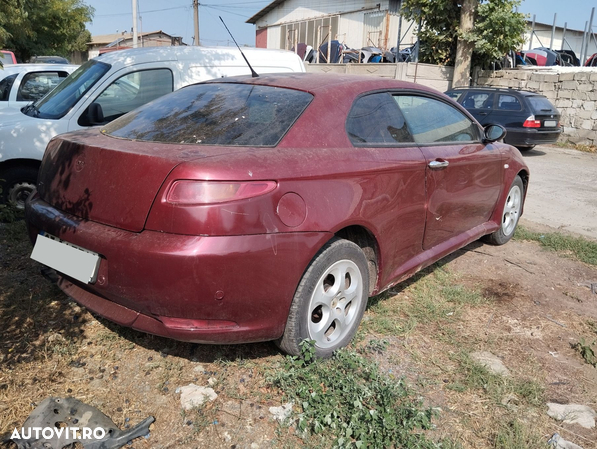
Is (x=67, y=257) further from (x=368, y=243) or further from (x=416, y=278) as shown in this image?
(x=416, y=278)

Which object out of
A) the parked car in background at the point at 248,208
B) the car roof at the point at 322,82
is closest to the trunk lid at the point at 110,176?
the parked car in background at the point at 248,208

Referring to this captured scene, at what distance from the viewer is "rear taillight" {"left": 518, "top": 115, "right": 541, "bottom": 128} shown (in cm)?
1188

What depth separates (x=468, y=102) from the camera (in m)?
12.8

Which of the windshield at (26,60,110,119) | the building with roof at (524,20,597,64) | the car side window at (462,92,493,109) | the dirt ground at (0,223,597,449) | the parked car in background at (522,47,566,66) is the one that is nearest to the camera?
the dirt ground at (0,223,597,449)

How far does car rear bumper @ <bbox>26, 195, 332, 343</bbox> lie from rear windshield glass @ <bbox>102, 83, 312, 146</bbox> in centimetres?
63

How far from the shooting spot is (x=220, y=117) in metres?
2.97

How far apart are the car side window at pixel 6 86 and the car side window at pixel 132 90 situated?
4.13m

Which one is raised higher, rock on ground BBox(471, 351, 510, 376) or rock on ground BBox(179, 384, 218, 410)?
rock on ground BBox(179, 384, 218, 410)

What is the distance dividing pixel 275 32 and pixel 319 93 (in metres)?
31.4

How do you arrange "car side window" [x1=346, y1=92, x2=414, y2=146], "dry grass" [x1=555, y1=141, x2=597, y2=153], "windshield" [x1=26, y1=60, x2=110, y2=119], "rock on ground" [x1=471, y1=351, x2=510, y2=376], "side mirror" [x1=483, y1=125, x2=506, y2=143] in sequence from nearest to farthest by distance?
"rock on ground" [x1=471, y1=351, x2=510, y2=376]
"car side window" [x1=346, y1=92, x2=414, y2=146]
"side mirror" [x1=483, y1=125, x2=506, y2=143]
"windshield" [x1=26, y1=60, x2=110, y2=119]
"dry grass" [x1=555, y1=141, x2=597, y2=153]

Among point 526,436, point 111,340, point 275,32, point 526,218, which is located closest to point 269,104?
point 111,340

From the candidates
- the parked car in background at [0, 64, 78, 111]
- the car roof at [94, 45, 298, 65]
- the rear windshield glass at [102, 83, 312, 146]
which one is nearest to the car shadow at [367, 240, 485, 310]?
the rear windshield glass at [102, 83, 312, 146]

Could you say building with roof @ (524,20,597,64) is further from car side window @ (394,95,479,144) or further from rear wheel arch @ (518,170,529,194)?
car side window @ (394,95,479,144)

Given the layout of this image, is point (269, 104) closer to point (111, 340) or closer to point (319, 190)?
point (319, 190)
